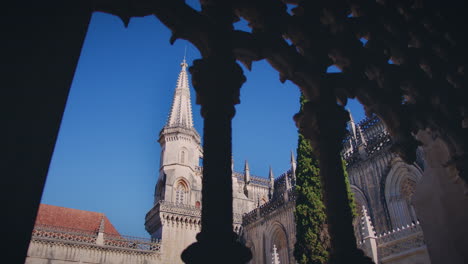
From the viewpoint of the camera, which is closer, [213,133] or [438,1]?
[213,133]

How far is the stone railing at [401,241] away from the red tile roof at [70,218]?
2213cm

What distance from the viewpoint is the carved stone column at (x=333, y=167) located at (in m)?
3.93

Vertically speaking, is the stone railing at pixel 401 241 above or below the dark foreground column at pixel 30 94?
above

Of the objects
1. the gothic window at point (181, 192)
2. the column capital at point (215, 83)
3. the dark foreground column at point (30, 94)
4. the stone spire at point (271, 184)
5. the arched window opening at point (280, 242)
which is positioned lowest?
the dark foreground column at point (30, 94)

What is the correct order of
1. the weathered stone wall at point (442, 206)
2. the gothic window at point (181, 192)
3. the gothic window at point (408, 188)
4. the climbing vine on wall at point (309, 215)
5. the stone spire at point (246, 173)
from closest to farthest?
the weathered stone wall at point (442, 206) → the climbing vine on wall at point (309, 215) → the gothic window at point (408, 188) → the gothic window at point (181, 192) → the stone spire at point (246, 173)

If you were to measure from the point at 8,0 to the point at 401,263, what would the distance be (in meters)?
16.4

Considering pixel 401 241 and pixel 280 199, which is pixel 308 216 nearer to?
pixel 401 241

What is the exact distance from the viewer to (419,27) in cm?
610

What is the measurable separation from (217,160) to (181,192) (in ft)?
102

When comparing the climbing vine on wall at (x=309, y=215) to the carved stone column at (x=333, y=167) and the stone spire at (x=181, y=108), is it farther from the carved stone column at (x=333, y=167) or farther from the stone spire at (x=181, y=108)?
the stone spire at (x=181, y=108)

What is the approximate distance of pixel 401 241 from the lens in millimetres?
15172

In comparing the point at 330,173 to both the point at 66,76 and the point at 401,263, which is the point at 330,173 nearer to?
the point at 66,76

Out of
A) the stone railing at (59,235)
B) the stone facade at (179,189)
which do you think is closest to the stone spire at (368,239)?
the stone facade at (179,189)

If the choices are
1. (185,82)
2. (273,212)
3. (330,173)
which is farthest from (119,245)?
(330,173)
